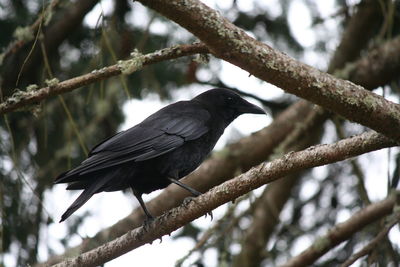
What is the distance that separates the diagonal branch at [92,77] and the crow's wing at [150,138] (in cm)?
86

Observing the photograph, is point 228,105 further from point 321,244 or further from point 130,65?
point 130,65

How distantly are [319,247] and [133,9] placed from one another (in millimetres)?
2753

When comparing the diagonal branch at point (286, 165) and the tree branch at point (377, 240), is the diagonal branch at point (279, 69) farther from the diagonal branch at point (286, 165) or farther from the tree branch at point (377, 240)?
the tree branch at point (377, 240)

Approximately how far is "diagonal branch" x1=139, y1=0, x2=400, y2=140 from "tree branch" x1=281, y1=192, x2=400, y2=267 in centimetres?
186

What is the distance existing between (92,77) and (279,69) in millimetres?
967

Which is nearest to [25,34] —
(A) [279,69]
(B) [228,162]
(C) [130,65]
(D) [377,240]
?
(C) [130,65]

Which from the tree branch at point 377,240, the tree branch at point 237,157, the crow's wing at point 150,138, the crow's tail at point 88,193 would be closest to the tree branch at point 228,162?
the tree branch at point 237,157

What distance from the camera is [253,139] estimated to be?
20.2 ft

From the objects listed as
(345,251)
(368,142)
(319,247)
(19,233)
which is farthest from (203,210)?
(345,251)

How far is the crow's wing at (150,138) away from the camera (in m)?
4.25

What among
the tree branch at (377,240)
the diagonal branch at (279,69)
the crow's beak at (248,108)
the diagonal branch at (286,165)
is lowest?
the tree branch at (377,240)

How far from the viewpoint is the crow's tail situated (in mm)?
3865

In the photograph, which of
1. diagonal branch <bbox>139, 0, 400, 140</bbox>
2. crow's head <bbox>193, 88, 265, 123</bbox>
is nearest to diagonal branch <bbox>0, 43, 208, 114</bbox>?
diagonal branch <bbox>139, 0, 400, 140</bbox>

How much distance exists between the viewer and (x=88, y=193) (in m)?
4.10
